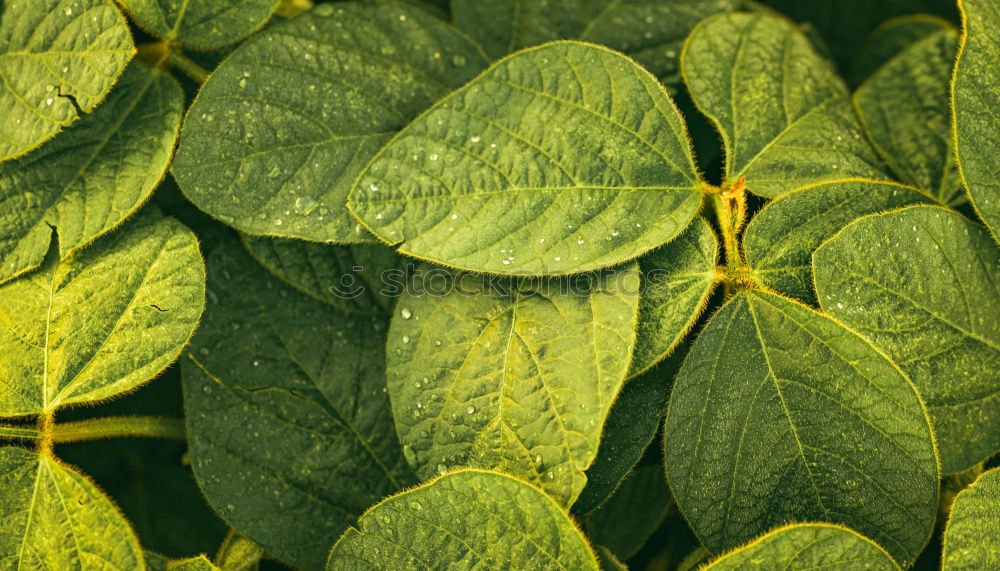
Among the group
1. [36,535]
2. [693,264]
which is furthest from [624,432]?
[36,535]

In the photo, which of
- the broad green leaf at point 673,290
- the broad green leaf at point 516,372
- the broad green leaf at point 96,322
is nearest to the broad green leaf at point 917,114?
the broad green leaf at point 673,290

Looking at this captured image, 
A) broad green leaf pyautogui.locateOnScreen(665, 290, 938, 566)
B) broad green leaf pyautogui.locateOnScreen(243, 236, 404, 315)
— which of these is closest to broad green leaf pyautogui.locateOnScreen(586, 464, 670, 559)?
broad green leaf pyautogui.locateOnScreen(665, 290, 938, 566)

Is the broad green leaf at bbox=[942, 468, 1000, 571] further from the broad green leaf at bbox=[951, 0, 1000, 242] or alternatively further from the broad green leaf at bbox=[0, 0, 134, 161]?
the broad green leaf at bbox=[0, 0, 134, 161]

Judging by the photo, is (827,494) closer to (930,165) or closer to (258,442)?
(930,165)

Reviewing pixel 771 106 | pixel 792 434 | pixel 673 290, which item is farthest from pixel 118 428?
pixel 771 106

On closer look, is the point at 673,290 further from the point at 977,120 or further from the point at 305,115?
the point at 305,115
